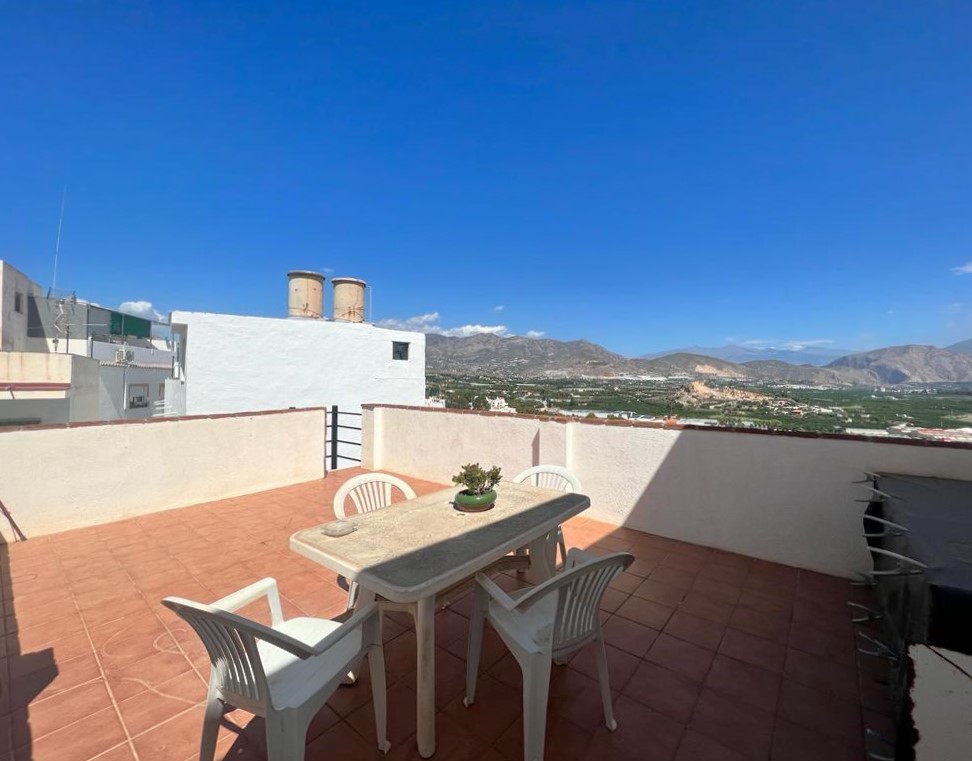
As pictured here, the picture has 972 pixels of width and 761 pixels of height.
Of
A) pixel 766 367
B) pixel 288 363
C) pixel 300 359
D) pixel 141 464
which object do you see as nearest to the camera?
pixel 141 464

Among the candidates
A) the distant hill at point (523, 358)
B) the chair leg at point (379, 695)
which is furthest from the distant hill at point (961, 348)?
the chair leg at point (379, 695)

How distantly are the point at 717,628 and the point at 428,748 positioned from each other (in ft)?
6.37

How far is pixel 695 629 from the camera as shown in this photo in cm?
240

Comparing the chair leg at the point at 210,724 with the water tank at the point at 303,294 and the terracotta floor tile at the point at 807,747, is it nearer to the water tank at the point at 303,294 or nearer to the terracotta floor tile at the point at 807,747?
the terracotta floor tile at the point at 807,747

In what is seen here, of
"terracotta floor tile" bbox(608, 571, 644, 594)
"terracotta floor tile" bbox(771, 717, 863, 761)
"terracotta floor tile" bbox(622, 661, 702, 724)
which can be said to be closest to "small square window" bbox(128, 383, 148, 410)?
"terracotta floor tile" bbox(608, 571, 644, 594)

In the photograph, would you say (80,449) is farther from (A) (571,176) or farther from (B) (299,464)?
(A) (571,176)

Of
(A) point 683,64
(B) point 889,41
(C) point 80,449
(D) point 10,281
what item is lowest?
(C) point 80,449

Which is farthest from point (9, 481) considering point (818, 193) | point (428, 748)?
point (818, 193)

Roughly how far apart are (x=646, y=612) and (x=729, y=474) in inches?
67.3

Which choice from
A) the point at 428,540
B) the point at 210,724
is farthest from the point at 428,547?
the point at 210,724

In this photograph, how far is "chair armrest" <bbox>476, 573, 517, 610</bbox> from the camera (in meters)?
1.50

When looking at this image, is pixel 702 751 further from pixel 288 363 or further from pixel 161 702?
pixel 288 363

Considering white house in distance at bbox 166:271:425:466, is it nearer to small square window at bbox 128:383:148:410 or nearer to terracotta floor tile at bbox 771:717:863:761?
small square window at bbox 128:383:148:410

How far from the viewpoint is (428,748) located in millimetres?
1538
